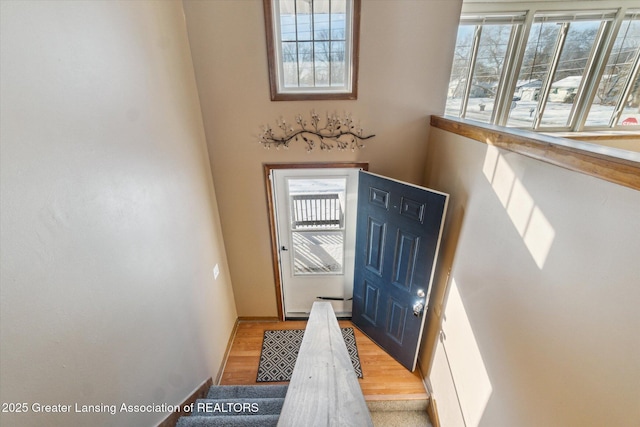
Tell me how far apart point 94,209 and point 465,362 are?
7.83ft

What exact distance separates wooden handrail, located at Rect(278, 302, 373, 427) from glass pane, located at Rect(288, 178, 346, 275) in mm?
1709

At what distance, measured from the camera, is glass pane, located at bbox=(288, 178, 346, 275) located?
2.70 m

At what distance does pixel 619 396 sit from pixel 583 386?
14 cm

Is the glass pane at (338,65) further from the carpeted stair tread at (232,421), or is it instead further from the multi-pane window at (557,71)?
the carpeted stair tread at (232,421)

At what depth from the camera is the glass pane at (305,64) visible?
2225mm

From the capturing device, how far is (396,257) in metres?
2.37

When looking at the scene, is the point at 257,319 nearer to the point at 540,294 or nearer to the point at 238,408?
the point at 238,408

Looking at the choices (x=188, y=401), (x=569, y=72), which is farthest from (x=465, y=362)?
(x=569, y=72)

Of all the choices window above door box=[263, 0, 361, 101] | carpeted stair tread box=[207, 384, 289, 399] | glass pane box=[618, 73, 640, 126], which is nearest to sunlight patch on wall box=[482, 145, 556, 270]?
window above door box=[263, 0, 361, 101]

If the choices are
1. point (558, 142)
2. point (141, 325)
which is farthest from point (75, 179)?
point (558, 142)

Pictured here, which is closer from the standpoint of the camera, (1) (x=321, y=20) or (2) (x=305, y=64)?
(1) (x=321, y=20)

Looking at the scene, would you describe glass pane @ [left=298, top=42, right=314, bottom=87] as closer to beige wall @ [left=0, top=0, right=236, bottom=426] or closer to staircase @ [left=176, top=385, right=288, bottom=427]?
beige wall @ [left=0, top=0, right=236, bottom=426]

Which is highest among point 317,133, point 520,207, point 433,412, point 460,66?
point 460,66

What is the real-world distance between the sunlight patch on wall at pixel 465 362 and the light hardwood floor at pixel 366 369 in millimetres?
717
